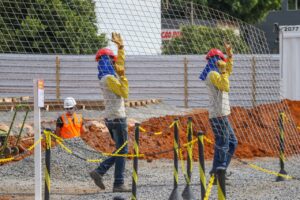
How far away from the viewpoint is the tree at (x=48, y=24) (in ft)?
34.5

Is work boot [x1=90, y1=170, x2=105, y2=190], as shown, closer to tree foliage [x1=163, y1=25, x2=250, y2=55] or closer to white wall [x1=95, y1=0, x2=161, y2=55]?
white wall [x1=95, y1=0, x2=161, y2=55]

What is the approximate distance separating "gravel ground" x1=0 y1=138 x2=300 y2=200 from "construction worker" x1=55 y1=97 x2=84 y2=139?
21 centimetres

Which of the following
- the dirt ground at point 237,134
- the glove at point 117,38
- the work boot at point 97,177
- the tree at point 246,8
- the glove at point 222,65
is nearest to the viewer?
the glove at point 117,38

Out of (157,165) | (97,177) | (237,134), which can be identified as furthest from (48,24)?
(237,134)

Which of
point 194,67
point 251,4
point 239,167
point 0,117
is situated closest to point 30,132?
point 0,117

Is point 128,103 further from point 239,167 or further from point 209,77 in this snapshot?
point 209,77

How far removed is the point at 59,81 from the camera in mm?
23953

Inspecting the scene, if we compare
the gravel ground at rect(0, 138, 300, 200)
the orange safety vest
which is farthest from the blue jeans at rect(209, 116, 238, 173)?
the orange safety vest

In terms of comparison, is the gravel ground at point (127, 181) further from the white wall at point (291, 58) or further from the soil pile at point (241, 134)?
the white wall at point (291, 58)

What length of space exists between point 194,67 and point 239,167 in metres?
10.1

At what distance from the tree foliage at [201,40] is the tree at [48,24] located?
217 centimetres

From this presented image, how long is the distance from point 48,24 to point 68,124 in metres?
4.21

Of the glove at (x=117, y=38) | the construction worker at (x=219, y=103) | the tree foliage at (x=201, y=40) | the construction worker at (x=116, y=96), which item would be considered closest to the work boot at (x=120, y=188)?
the construction worker at (x=116, y=96)

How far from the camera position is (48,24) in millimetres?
10570
